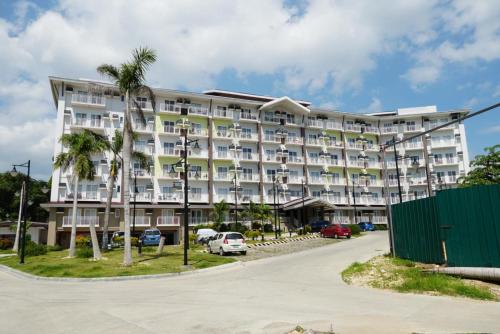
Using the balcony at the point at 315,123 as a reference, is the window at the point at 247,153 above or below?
below

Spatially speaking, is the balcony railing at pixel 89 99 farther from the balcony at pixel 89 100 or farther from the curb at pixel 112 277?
the curb at pixel 112 277

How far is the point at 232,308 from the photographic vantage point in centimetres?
1100

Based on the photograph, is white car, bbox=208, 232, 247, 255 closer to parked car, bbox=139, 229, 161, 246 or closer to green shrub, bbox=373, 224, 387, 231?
parked car, bbox=139, 229, 161, 246

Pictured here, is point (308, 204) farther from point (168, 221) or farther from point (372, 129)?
point (372, 129)

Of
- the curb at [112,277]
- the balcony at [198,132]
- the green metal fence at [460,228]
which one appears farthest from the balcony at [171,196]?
the green metal fence at [460,228]

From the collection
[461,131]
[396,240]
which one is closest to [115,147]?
[396,240]

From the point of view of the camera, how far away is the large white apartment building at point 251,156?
167 feet

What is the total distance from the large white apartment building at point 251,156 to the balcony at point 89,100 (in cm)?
13

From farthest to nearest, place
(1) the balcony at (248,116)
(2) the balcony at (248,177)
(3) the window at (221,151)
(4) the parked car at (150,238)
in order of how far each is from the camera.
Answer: (1) the balcony at (248,116) → (2) the balcony at (248,177) → (3) the window at (221,151) → (4) the parked car at (150,238)

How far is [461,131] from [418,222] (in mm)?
61427

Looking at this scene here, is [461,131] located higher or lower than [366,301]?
higher

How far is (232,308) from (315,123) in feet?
188

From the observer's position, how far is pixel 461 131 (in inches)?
2731

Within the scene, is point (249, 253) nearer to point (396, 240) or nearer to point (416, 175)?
point (396, 240)
